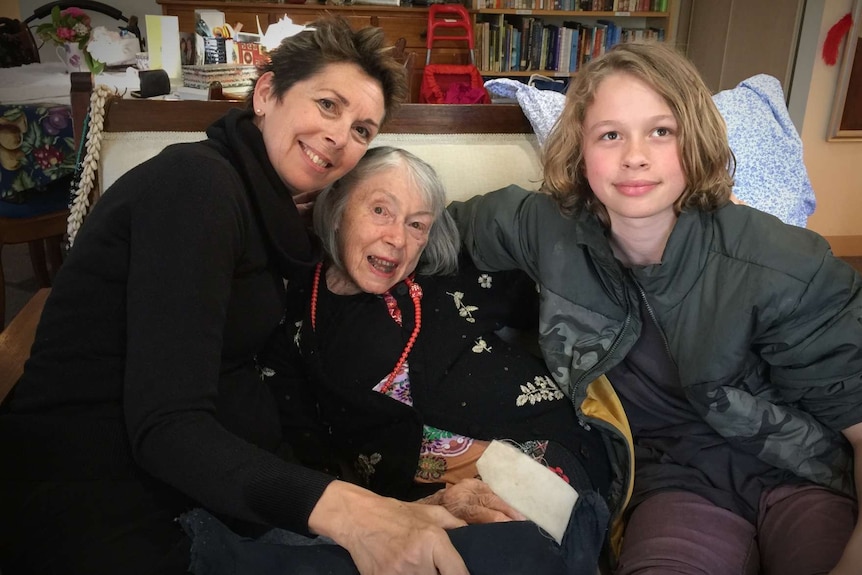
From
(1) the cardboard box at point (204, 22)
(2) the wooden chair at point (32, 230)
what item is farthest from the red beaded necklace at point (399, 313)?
(2) the wooden chair at point (32, 230)

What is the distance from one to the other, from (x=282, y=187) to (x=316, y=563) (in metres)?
0.59

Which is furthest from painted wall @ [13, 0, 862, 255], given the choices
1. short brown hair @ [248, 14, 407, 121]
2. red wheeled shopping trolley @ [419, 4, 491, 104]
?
short brown hair @ [248, 14, 407, 121]

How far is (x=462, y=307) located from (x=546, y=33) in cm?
389

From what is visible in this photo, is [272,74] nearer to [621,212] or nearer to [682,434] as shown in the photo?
[621,212]

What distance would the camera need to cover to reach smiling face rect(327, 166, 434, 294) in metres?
1.29

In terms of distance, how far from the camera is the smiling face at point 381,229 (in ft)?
4.25

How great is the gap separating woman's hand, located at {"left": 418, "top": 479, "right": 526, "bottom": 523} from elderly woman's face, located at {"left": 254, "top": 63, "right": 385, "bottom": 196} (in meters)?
0.60

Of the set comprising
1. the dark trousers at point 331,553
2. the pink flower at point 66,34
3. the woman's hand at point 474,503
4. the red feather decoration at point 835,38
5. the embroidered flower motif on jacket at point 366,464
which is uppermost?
the red feather decoration at point 835,38

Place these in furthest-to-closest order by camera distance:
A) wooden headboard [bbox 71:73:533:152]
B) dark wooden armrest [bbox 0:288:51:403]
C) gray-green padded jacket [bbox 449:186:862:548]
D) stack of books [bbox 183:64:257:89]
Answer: stack of books [bbox 183:64:257:89], wooden headboard [bbox 71:73:533:152], dark wooden armrest [bbox 0:288:51:403], gray-green padded jacket [bbox 449:186:862:548]

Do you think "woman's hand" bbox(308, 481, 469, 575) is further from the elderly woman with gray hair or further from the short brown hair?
the short brown hair

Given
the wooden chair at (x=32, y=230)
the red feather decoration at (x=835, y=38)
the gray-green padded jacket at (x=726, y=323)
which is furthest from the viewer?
the red feather decoration at (x=835, y=38)

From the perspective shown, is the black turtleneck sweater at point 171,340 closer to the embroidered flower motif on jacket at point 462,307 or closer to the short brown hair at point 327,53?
the short brown hair at point 327,53

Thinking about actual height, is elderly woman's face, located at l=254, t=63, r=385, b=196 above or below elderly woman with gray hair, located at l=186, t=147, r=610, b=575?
above

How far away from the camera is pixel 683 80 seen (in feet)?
3.90
